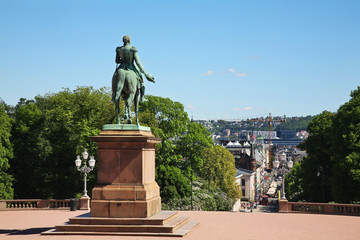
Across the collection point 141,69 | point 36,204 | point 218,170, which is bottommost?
point 36,204

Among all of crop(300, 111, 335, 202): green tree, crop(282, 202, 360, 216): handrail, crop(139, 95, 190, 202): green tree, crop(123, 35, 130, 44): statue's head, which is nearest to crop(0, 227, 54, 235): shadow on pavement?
crop(123, 35, 130, 44): statue's head

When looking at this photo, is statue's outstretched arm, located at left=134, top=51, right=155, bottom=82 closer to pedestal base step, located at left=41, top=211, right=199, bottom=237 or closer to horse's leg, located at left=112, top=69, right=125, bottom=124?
horse's leg, located at left=112, top=69, right=125, bottom=124

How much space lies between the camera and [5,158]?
157 ft

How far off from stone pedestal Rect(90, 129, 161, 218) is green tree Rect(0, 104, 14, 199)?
27.6m

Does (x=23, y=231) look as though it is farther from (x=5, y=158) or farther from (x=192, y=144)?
(x=192, y=144)

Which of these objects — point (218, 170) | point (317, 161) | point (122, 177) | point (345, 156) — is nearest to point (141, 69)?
point (122, 177)

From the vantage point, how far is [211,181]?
8675cm

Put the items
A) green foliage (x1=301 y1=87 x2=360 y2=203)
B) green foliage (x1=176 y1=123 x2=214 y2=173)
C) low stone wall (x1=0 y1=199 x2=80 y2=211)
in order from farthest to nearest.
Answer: green foliage (x1=176 y1=123 x2=214 y2=173) < green foliage (x1=301 y1=87 x2=360 y2=203) < low stone wall (x1=0 y1=199 x2=80 y2=211)

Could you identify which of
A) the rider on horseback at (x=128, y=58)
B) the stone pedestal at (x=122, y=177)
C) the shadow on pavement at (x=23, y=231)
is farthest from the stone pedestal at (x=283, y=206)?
the shadow on pavement at (x=23, y=231)

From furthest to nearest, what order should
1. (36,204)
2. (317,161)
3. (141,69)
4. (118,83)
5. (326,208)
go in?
(317,161) → (36,204) → (326,208) → (141,69) → (118,83)

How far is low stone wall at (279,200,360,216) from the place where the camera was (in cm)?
3225

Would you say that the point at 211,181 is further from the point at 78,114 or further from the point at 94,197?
the point at 94,197

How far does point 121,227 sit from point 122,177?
203cm

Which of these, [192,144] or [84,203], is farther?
[192,144]
